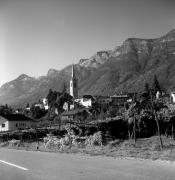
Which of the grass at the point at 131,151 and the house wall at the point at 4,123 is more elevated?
the house wall at the point at 4,123

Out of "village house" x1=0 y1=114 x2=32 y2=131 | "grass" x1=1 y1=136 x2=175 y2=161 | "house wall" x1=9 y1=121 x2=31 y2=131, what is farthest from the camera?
"house wall" x1=9 y1=121 x2=31 y2=131

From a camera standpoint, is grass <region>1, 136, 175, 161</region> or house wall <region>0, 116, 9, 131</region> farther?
house wall <region>0, 116, 9, 131</region>

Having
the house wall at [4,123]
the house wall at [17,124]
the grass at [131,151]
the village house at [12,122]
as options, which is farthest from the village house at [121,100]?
the grass at [131,151]

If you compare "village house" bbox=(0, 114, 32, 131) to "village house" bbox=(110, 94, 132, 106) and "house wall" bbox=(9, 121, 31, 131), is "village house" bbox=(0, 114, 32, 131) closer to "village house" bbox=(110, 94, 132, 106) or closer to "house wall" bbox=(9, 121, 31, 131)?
"house wall" bbox=(9, 121, 31, 131)

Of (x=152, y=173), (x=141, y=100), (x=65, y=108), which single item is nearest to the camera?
(x=152, y=173)

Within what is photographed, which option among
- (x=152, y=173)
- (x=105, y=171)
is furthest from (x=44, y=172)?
(x=152, y=173)

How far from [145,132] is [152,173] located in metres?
30.2

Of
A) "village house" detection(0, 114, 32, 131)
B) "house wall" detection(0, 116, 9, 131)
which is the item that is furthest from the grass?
"house wall" detection(0, 116, 9, 131)

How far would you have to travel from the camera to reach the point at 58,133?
35562 mm

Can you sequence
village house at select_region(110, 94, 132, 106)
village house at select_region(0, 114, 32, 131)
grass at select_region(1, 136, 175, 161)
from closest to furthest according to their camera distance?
grass at select_region(1, 136, 175, 161)
village house at select_region(0, 114, 32, 131)
village house at select_region(110, 94, 132, 106)

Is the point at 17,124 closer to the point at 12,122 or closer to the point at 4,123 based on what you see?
the point at 12,122

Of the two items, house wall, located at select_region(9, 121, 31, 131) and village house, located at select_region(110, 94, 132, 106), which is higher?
village house, located at select_region(110, 94, 132, 106)

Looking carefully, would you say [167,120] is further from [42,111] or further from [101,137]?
[42,111]

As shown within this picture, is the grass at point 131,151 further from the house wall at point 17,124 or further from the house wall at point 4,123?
the house wall at point 4,123
